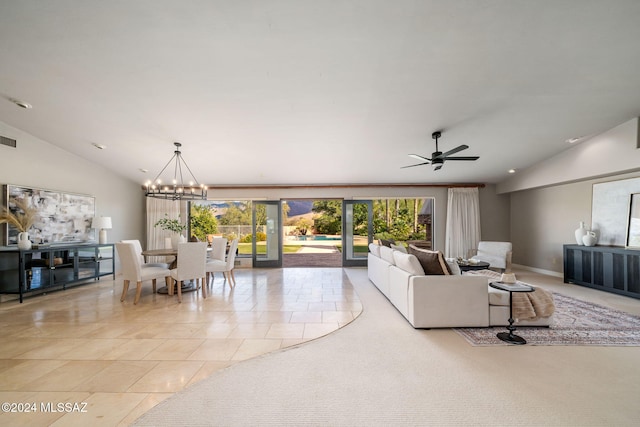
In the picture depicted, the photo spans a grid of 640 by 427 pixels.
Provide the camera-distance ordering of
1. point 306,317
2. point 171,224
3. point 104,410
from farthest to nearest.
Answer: point 171,224 → point 306,317 → point 104,410

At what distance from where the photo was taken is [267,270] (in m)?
7.40

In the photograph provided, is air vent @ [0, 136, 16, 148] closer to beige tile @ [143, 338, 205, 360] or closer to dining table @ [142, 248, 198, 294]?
dining table @ [142, 248, 198, 294]

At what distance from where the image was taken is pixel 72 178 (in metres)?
5.74

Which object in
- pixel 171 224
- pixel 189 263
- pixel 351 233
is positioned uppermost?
pixel 171 224

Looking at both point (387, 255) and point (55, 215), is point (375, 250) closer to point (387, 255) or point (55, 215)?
point (387, 255)

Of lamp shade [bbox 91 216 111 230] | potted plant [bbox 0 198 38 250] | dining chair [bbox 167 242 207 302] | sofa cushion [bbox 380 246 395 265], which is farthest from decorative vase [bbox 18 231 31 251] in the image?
sofa cushion [bbox 380 246 395 265]

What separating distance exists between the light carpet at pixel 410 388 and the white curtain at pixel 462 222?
5.04 metres

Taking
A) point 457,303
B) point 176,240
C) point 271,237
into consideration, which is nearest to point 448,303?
point 457,303

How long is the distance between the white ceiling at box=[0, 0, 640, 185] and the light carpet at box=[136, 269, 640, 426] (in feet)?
9.76

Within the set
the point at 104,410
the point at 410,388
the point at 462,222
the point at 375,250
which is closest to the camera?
the point at 104,410

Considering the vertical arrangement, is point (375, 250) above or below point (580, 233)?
below

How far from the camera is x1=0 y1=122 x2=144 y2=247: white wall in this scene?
4686 millimetres

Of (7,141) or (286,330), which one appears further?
(7,141)

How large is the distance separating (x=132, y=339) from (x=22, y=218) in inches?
145
